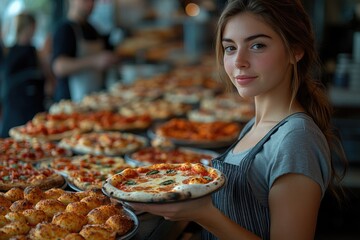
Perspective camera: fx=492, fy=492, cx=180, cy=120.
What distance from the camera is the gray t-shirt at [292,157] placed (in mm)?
1697

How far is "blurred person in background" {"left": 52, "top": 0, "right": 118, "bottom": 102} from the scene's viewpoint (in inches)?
226

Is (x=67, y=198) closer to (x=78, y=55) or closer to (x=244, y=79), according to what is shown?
(x=244, y=79)

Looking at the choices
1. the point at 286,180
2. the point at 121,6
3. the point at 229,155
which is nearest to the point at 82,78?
the point at 121,6

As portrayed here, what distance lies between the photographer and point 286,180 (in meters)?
1.70

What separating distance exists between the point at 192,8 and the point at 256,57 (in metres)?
7.16

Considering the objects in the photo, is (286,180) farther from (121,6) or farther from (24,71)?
(121,6)

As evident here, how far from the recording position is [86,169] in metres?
2.62

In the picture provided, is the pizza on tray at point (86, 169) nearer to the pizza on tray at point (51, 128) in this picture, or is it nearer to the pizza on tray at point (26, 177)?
the pizza on tray at point (26, 177)

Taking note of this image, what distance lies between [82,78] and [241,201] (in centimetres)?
461

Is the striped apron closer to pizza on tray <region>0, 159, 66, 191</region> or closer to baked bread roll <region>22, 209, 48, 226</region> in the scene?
baked bread roll <region>22, 209, 48, 226</region>

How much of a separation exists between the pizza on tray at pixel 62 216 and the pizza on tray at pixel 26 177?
203 mm

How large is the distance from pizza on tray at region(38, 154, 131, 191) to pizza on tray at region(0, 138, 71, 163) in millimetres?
101

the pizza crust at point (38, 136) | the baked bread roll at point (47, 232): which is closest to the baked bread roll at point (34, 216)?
the baked bread roll at point (47, 232)

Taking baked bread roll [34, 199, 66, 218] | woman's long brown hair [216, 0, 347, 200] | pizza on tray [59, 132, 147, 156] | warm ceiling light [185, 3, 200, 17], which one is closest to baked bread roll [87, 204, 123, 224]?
baked bread roll [34, 199, 66, 218]
